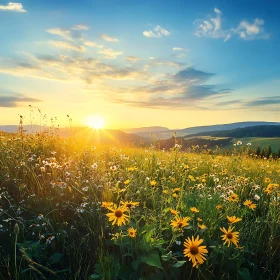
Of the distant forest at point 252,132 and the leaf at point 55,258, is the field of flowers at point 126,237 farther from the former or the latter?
the distant forest at point 252,132

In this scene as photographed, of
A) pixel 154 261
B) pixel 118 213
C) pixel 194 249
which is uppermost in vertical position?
pixel 118 213

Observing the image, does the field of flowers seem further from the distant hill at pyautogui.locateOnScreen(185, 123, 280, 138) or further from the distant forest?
the distant forest

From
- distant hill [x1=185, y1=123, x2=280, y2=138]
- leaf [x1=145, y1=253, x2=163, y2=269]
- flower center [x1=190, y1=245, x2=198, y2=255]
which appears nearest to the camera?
flower center [x1=190, y1=245, x2=198, y2=255]

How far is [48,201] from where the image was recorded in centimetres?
368

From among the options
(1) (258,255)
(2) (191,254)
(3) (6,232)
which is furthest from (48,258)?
(1) (258,255)

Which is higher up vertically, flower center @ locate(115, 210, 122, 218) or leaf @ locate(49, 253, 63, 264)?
flower center @ locate(115, 210, 122, 218)

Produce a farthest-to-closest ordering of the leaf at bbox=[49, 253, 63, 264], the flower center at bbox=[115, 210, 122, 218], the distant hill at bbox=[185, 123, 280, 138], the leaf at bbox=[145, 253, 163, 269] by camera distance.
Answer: the distant hill at bbox=[185, 123, 280, 138], the leaf at bbox=[49, 253, 63, 264], the flower center at bbox=[115, 210, 122, 218], the leaf at bbox=[145, 253, 163, 269]

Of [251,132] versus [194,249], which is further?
[251,132]

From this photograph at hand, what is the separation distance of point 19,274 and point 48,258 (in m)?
0.29

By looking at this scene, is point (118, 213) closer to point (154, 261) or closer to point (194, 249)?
point (154, 261)

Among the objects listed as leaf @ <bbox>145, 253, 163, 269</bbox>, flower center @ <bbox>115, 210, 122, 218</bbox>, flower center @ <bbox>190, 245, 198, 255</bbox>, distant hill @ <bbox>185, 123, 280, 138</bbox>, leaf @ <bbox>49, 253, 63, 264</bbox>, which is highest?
distant hill @ <bbox>185, 123, 280, 138</bbox>

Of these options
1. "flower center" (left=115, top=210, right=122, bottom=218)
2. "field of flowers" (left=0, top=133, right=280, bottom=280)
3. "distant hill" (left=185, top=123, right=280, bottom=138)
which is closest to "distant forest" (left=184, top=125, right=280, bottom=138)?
"distant hill" (left=185, top=123, right=280, bottom=138)

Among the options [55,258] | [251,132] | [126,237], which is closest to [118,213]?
[126,237]

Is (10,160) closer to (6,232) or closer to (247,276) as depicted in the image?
(6,232)
